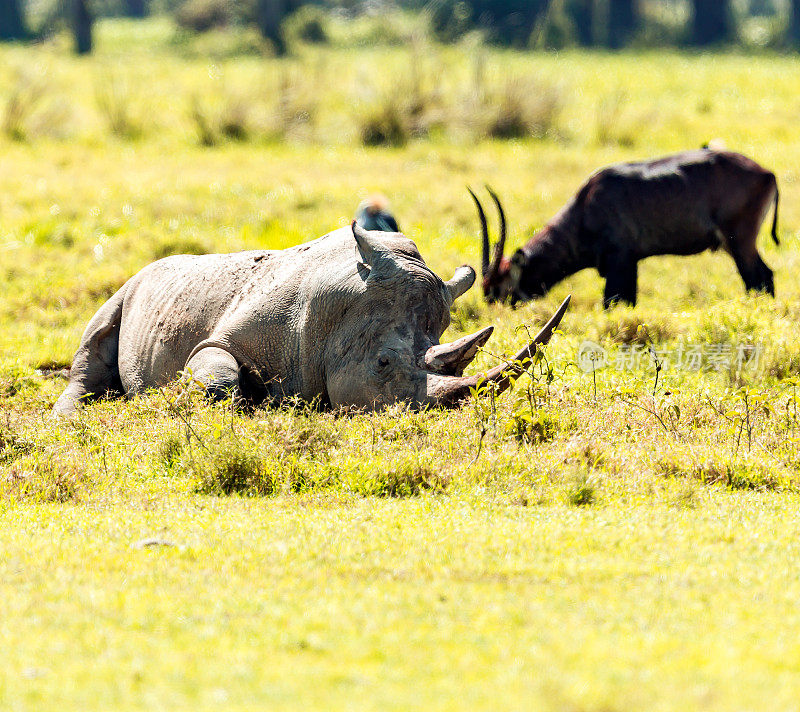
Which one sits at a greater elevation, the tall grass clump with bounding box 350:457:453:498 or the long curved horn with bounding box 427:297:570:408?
the long curved horn with bounding box 427:297:570:408

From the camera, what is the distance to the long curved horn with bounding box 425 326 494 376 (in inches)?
280

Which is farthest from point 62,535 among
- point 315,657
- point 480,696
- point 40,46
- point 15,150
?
point 40,46

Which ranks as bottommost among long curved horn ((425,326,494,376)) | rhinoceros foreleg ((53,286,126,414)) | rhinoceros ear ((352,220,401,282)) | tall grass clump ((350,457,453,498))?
rhinoceros foreleg ((53,286,126,414))

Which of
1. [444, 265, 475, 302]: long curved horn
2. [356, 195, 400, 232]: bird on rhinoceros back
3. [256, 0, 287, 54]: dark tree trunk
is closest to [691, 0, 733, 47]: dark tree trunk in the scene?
[256, 0, 287, 54]: dark tree trunk

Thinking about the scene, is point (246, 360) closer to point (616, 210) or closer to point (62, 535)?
point (62, 535)

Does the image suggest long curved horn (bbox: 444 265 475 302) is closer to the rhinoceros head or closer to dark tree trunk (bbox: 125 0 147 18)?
the rhinoceros head

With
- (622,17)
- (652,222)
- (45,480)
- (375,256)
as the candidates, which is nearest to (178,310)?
(375,256)

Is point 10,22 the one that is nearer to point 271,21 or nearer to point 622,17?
point 271,21

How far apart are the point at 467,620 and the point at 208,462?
9.05 ft

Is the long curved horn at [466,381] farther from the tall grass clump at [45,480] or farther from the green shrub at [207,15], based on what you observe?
the green shrub at [207,15]

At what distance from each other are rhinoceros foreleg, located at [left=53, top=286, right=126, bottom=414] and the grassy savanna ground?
0.33 metres

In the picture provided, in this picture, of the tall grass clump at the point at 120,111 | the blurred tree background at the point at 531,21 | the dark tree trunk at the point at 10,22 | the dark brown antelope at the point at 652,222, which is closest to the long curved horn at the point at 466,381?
the dark brown antelope at the point at 652,222

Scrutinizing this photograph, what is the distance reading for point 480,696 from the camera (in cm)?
346

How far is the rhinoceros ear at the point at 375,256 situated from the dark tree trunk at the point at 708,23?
1598 inches
